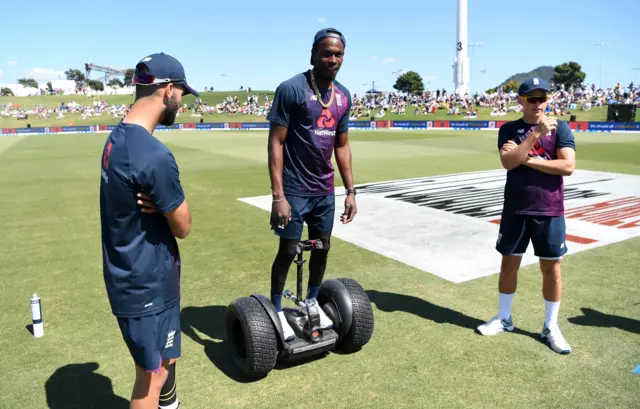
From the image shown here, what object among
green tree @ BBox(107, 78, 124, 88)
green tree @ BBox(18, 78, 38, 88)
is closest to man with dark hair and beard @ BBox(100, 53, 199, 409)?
green tree @ BBox(107, 78, 124, 88)

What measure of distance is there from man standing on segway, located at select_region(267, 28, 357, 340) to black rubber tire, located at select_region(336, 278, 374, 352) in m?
0.21

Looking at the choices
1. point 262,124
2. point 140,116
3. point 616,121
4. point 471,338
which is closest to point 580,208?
point 471,338

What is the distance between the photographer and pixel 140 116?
2.47 meters

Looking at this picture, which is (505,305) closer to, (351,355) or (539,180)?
(539,180)

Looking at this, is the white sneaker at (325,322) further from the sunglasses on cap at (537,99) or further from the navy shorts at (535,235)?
the sunglasses on cap at (537,99)

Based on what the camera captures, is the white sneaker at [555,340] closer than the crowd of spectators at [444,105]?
Yes

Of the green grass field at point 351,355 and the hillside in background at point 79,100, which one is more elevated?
the hillside in background at point 79,100

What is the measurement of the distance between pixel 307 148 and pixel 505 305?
2335mm

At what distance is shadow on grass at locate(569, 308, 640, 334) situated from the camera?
15.2ft

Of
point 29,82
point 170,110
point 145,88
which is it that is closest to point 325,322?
point 170,110

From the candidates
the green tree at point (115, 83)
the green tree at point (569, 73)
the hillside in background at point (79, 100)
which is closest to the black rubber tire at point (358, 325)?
the hillside in background at point (79, 100)

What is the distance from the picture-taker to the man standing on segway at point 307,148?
149 inches

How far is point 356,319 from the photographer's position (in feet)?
13.3

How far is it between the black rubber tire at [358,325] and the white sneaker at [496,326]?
1.12 m
